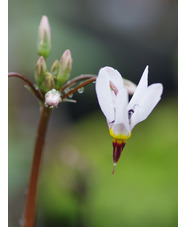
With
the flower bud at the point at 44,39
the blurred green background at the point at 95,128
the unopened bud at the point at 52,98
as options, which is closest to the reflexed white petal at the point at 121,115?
the unopened bud at the point at 52,98

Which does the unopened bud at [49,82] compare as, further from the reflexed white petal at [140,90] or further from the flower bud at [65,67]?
the reflexed white petal at [140,90]

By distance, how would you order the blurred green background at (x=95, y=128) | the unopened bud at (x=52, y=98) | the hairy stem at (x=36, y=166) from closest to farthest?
the unopened bud at (x=52, y=98)
the hairy stem at (x=36, y=166)
the blurred green background at (x=95, y=128)

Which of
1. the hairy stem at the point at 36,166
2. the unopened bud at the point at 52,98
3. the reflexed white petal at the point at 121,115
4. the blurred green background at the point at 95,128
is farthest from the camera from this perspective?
the blurred green background at the point at 95,128

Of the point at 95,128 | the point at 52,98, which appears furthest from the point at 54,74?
the point at 95,128

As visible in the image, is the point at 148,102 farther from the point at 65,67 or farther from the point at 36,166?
the point at 36,166

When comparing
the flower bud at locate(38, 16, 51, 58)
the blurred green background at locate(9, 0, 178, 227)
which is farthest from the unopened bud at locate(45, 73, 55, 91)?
the blurred green background at locate(9, 0, 178, 227)
